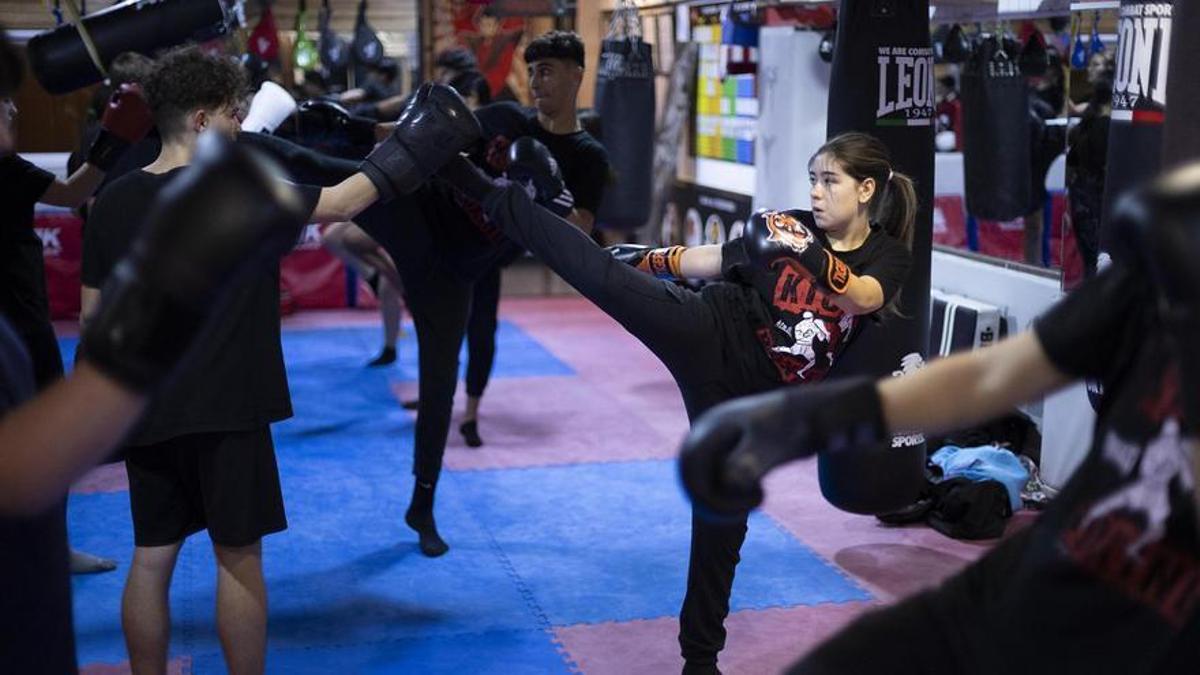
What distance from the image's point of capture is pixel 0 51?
167 centimetres

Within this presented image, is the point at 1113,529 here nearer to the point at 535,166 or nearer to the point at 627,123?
the point at 535,166

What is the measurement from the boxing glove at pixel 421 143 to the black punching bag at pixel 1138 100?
181cm

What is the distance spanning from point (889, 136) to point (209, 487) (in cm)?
223

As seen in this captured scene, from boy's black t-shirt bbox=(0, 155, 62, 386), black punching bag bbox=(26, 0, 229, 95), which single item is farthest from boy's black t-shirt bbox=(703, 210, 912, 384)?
black punching bag bbox=(26, 0, 229, 95)

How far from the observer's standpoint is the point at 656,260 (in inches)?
135

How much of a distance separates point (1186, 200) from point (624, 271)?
5.72 feet

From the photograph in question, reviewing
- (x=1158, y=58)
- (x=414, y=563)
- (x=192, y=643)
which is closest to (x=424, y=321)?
(x=414, y=563)

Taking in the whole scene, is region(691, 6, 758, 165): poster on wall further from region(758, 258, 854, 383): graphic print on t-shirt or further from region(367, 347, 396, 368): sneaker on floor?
region(758, 258, 854, 383): graphic print on t-shirt

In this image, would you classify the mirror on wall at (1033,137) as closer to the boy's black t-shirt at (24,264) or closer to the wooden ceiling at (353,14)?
the boy's black t-shirt at (24,264)

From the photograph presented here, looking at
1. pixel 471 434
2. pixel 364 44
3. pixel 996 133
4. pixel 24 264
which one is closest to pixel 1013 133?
pixel 996 133

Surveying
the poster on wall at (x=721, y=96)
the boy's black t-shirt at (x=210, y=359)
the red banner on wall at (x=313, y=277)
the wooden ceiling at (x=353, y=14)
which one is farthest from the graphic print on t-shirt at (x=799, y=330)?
the wooden ceiling at (x=353, y=14)

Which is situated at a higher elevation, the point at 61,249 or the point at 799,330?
the point at 799,330

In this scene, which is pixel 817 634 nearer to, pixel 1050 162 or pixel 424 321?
pixel 424 321

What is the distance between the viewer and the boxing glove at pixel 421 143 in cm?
293
